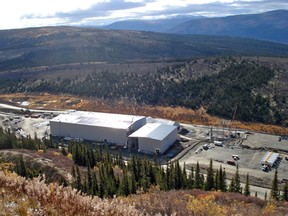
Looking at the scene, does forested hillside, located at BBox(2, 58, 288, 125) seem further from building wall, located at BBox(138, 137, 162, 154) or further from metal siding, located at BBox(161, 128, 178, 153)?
building wall, located at BBox(138, 137, 162, 154)

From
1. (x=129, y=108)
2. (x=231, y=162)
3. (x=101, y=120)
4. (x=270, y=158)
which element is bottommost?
(x=129, y=108)

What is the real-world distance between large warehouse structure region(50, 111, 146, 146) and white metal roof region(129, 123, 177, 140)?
3274 millimetres

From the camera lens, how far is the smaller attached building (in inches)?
3007

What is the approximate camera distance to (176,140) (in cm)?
8456

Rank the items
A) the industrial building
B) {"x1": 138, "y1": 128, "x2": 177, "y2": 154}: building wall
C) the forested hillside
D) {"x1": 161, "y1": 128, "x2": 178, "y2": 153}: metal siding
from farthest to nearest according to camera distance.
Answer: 1. the forested hillside
2. {"x1": 161, "y1": 128, "x2": 178, "y2": 153}: metal siding
3. {"x1": 138, "y1": 128, "x2": 177, "y2": 154}: building wall
4. the industrial building

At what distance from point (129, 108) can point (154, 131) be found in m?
41.3

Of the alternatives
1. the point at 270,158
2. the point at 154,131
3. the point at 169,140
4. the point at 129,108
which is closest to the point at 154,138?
the point at 154,131

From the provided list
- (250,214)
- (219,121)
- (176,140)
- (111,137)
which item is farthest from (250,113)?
(250,214)

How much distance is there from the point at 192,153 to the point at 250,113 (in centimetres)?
3524

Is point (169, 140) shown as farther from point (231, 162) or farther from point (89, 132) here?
point (89, 132)

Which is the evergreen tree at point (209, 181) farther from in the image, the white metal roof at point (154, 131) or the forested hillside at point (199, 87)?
the forested hillside at point (199, 87)

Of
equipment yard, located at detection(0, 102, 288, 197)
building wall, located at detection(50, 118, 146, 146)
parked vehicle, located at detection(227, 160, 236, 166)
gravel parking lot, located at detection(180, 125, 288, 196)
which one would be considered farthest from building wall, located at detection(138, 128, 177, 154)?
parked vehicle, located at detection(227, 160, 236, 166)

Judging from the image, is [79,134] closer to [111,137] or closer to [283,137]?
[111,137]

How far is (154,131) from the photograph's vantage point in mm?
80562
